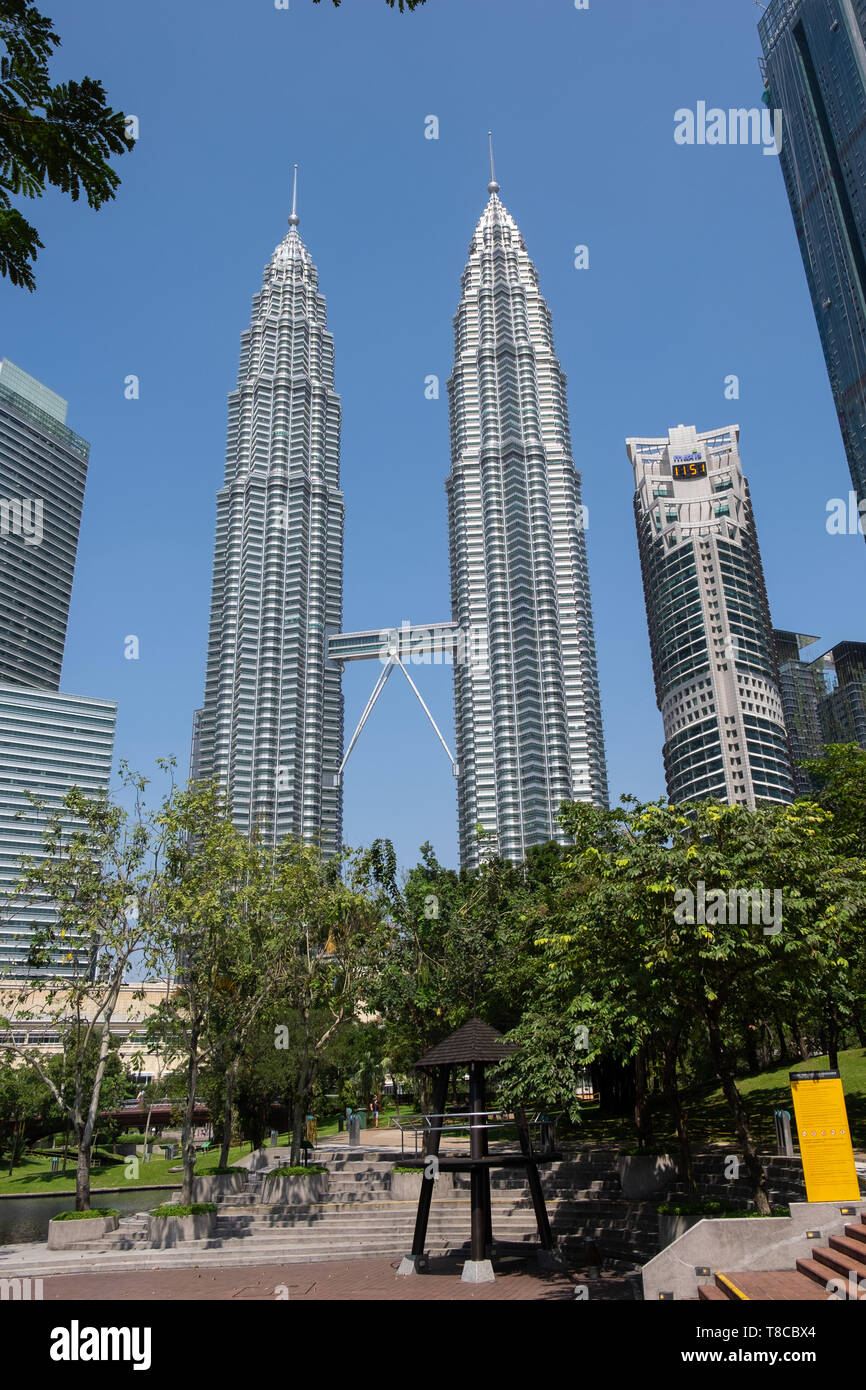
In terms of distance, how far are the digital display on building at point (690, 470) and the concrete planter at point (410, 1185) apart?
172 meters

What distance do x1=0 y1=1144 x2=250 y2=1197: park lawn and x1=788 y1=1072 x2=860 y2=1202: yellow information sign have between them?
42223 millimetres

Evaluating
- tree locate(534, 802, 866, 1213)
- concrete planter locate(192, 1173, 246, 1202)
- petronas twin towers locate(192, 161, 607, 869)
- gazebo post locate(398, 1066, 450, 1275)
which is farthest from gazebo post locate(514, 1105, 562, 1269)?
petronas twin towers locate(192, 161, 607, 869)

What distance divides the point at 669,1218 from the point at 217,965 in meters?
17.6

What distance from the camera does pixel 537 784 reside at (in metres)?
170

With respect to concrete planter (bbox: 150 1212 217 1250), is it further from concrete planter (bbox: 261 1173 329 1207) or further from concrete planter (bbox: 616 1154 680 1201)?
concrete planter (bbox: 616 1154 680 1201)

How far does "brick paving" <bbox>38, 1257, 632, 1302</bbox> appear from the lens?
19938mm

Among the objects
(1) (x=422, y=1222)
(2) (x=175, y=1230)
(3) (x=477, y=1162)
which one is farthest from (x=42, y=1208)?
(3) (x=477, y=1162)

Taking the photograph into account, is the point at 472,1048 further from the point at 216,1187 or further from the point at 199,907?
the point at 216,1187

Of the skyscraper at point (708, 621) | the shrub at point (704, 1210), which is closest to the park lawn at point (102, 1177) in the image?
the shrub at point (704, 1210)

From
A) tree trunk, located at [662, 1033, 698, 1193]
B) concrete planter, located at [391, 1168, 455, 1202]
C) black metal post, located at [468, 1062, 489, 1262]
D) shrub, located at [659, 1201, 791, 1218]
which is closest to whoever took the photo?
shrub, located at [659, 1201, 791, 1218]

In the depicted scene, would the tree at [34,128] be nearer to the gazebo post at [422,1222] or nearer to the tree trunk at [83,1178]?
the gazebo post at [422,1222]

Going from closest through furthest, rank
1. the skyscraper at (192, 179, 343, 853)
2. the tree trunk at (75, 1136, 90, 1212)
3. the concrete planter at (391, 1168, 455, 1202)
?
1. the tree trunk at (75, 1136, 90, 1212)
2. the concrete planter at (391, 1168, 455, 1202)
3. the skyscraper at (192, 179, 343, 853)

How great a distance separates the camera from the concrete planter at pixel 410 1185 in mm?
31422

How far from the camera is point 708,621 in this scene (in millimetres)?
166750
